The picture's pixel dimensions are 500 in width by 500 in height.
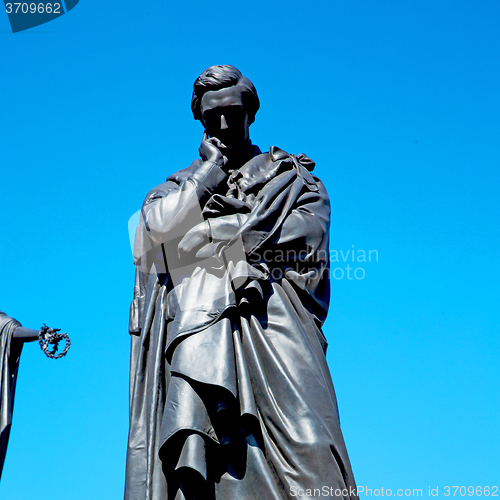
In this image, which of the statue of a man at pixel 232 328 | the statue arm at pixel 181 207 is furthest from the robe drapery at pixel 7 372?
the statue arm at pixel 181 207

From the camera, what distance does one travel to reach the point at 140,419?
21.1 ft

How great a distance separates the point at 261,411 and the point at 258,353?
18.5 inches

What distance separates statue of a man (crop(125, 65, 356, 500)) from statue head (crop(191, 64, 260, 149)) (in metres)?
0.01

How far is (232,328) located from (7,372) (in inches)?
178

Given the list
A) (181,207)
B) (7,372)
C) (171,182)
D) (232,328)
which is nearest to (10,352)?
(7,372)

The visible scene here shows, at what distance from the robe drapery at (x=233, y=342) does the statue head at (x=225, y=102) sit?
35cm

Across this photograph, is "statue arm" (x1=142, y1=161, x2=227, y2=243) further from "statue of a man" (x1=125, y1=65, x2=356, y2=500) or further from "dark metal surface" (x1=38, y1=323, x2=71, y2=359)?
"dark metal surface" (x1=38, y1=323, x2=71, y2=359)

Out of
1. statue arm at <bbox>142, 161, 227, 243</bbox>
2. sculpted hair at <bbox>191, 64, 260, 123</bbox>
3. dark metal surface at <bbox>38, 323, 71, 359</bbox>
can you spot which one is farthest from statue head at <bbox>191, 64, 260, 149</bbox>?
dark metal surface at <bbox>38, 323, 71, 359</bbox>

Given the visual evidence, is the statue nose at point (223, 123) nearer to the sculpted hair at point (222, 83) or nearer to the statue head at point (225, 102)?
the statue head at point (225, 102)

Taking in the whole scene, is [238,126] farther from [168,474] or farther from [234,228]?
[168,474]

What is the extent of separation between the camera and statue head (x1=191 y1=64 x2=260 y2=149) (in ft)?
24.0

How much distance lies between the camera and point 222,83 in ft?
24.1

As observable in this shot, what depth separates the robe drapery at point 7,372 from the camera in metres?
9.48

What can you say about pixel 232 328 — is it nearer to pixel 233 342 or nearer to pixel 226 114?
pixel 233 342
